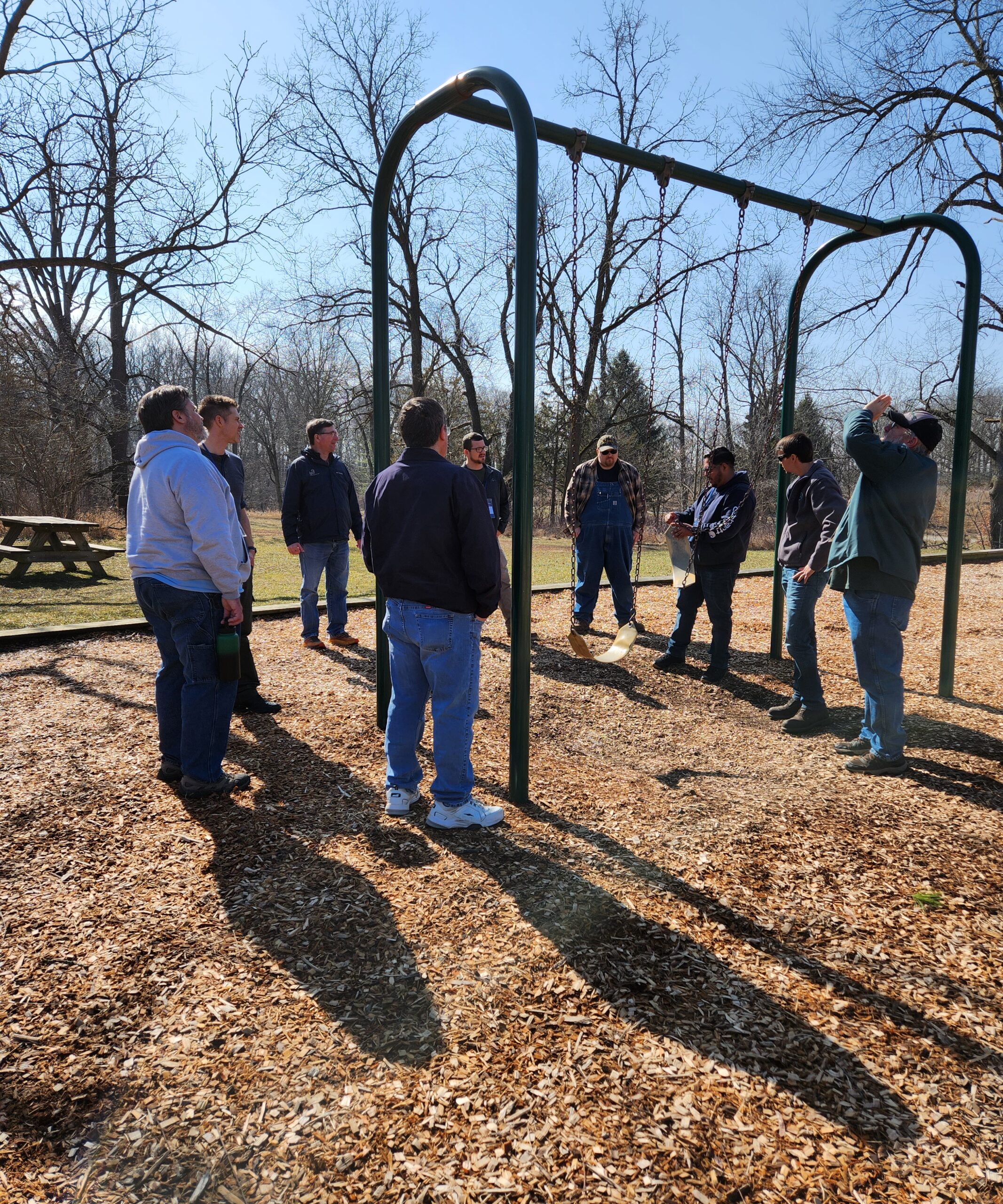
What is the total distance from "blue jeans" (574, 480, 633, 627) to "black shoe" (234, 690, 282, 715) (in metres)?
2.99

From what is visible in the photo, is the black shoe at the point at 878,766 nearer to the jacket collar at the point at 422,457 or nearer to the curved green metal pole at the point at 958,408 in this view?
the curved green metal pole at the point at 958,408

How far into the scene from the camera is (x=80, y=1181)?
1.84 meters

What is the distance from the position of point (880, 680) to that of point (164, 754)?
12.9 ft

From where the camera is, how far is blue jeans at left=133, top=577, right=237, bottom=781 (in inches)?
147

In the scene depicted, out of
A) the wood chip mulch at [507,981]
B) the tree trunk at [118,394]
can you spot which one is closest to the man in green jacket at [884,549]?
the wood chip mulch at [507,981]

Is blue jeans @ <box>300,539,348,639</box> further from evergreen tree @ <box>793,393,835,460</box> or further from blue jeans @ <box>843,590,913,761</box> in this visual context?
evergreen tree @ <box>793,393,835,460</box>

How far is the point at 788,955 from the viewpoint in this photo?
2725 millimetres

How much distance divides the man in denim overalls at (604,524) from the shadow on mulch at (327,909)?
12.2 feet

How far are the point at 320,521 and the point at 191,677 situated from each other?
319 centimetres

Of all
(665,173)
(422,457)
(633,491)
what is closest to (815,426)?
(633,491)

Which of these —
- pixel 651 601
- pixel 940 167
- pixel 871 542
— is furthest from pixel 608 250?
pixel 871 542

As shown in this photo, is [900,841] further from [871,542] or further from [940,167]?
[940,167]

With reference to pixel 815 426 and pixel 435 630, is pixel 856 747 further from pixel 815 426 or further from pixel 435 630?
pixel 815 426

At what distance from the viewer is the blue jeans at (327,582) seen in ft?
22.8
